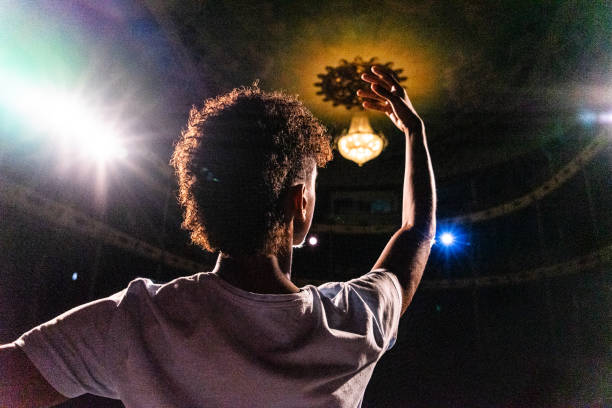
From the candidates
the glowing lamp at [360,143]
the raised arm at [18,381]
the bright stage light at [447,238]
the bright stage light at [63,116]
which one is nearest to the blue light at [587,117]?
the glowing lamp at [360,143]

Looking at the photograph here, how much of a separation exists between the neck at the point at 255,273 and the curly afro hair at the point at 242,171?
0.02 meters

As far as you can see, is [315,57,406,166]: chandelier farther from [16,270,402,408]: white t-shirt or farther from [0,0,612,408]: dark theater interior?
[16,270,402,408]: white t-shirt

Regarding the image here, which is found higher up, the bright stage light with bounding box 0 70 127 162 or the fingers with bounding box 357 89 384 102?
the bright stage light with bounding box 0 70 127 162

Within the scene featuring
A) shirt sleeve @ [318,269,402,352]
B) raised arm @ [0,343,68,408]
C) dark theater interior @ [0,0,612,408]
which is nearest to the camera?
raised arm @ [0,343,68,408]

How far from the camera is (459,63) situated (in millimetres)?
5254

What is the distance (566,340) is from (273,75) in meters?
6.78

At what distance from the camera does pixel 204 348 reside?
2.49ft

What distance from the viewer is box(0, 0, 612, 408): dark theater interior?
446cm

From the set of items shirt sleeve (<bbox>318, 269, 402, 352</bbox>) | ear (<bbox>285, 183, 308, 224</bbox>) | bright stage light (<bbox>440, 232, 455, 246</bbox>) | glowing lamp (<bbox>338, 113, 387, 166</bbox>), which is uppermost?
glowing lamp (<bbox>338, 113, 387, 166</bbox>)

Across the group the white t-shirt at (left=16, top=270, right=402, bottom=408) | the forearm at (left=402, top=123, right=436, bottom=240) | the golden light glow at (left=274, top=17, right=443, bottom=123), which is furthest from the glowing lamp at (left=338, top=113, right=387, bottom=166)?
the white t-shirt at (left=16, top=270, right=402, bottom=408)

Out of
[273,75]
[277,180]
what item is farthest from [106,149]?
[277,180]

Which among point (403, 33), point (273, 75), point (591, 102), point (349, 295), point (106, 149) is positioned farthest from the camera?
point (106, 149)

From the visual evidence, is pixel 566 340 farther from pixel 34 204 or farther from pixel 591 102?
pixel 34 204

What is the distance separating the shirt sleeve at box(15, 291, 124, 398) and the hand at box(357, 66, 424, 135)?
3.75 ft
